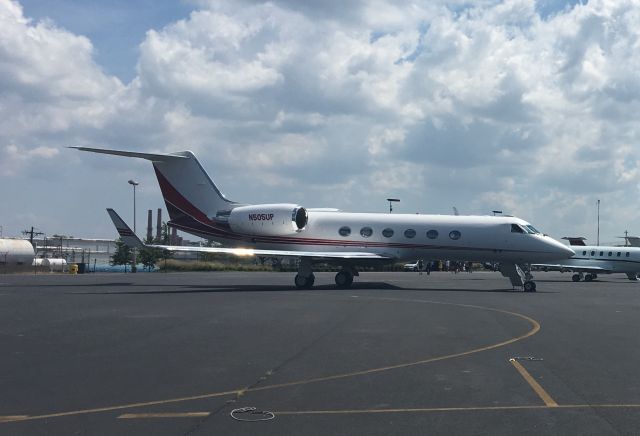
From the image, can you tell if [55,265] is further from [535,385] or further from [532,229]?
[535,385]

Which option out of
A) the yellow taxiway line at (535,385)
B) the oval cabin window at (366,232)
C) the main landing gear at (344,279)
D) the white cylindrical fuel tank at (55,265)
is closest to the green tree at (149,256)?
the white cylindrical fuel tank at (55,265)

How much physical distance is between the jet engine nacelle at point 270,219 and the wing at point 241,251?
3.55ft

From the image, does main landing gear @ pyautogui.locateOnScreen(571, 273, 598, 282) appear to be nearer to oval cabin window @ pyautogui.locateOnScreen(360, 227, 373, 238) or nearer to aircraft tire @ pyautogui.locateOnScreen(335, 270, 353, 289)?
oval cabin window @ pyautogui.locateOnScreen(360, 227, 373, 238)

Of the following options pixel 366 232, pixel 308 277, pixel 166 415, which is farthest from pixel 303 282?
pixel 166 415

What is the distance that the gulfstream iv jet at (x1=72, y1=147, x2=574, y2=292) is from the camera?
31.2 meters

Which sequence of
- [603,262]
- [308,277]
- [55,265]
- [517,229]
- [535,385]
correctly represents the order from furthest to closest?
[55,265] < [603,262] < [308,277] < [517,229] < [535,385]

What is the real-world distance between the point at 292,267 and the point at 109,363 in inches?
2587

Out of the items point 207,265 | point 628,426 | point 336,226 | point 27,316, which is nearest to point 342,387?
point 628,426

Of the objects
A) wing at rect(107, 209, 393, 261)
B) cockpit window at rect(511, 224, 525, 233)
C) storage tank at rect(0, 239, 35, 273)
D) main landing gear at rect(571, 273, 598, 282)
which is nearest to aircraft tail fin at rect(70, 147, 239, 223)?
wing at rect(107, 209, 393, 261)

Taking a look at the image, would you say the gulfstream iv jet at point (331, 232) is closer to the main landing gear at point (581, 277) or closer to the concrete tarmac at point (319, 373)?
the concrete tarmac at point (319, 373)

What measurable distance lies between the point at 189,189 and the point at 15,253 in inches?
1655

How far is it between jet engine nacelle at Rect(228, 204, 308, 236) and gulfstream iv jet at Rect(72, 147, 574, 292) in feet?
0.16

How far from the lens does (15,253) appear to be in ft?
226

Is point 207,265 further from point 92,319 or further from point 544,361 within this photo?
point 544,361
